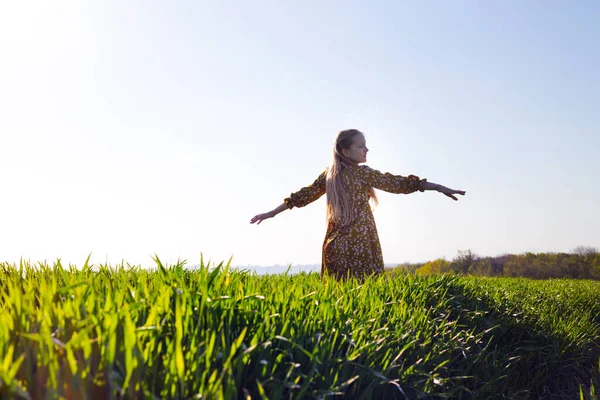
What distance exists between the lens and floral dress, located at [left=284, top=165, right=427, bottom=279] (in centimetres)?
663

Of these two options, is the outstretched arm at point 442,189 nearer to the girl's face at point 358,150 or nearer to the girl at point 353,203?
the girl at point 353,203

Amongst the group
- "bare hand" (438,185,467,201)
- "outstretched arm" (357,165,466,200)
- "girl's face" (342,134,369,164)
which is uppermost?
"girl's face" (342,134,369,164)

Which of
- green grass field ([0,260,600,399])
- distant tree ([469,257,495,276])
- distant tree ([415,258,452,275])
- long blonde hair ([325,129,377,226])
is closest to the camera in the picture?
green grass field ([0,260,600,399])

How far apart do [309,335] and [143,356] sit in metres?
1.08

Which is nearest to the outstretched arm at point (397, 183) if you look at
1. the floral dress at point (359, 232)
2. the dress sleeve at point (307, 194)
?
the floral dress at point (359, 232)

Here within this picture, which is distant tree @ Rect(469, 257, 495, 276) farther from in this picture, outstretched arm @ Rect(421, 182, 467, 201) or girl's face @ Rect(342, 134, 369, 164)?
girl's face @ Rect(342, 134, 369, 164)

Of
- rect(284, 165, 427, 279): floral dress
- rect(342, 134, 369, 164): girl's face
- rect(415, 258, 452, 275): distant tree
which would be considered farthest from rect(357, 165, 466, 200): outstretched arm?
rect(415, 258, 452, 275): distant tree

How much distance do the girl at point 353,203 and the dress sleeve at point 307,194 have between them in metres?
0.20

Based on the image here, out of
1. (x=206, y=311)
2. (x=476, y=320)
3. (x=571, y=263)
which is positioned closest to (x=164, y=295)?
(x=206, y=311)

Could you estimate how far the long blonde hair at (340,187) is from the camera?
659 cm

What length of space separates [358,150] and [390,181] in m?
0.60

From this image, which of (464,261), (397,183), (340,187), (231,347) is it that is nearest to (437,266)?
(464,261)

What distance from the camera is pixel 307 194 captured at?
23.4ft

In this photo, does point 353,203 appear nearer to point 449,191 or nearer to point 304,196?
point 304,196
